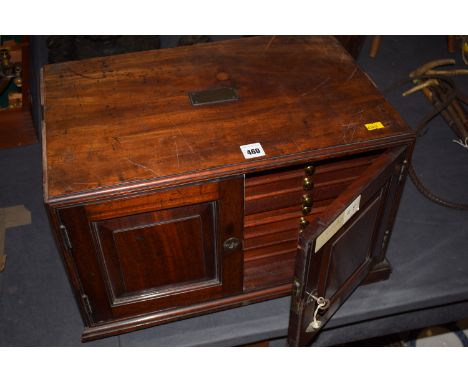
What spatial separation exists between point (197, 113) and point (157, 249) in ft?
1.36

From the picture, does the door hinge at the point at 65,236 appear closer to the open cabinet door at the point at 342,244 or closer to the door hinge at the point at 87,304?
the door hinge at the point at 87,304

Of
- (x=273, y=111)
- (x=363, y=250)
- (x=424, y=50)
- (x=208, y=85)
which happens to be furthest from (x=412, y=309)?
(x=424, y=50)

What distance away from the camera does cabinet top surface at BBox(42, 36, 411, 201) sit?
1.44 m

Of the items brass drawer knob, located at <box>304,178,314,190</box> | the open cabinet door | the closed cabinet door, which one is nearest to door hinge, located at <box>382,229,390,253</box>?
the open cabinet door

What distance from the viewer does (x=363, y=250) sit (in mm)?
1760

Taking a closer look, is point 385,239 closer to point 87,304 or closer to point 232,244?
point 232,244

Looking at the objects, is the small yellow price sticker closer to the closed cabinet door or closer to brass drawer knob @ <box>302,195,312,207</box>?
brass drawer knob @ <box>302,195,312,207</box>

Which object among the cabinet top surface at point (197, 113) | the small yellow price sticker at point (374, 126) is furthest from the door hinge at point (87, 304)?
the small yellow price sticker at point (374, 126)

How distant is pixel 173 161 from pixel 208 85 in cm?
39

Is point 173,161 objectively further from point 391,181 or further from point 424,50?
point 424,50

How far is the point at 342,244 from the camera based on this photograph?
155cm

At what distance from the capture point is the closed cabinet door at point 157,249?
1.44 m

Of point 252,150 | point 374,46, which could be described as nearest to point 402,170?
point 252,150

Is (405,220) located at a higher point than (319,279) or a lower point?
lower
